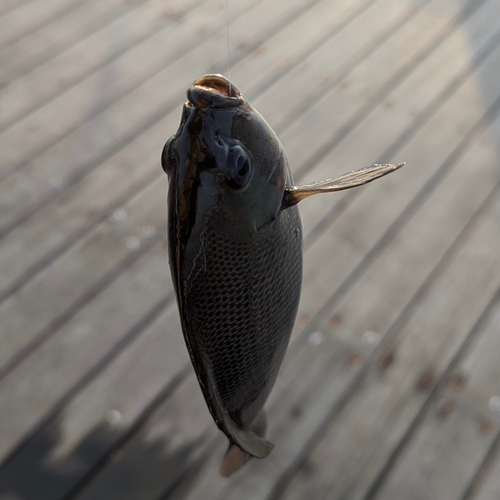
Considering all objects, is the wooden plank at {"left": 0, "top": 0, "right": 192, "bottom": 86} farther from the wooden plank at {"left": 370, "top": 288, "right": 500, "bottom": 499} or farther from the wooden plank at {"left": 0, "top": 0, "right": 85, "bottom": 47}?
the wooden plank at {"left": 370, "top": 288, "right": 500, "bottom": 499}

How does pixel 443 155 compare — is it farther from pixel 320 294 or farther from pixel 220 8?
pixel 220 8

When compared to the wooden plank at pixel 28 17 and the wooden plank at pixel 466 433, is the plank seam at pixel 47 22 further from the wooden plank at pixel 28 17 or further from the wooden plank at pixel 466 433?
the wooden plank at pixel 466 433

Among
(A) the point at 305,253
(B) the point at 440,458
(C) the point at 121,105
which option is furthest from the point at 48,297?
(B) the point at 440,458

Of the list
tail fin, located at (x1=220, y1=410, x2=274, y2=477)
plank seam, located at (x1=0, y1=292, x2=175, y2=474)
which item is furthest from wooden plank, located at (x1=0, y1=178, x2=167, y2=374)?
tail fin, located at (x1=220, y1=410, x2=274, y2=477)

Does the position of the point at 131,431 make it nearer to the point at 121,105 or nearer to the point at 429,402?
the point at 429,402

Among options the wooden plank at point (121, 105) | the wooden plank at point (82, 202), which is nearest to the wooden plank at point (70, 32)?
the wooden plank at point (121, 105)

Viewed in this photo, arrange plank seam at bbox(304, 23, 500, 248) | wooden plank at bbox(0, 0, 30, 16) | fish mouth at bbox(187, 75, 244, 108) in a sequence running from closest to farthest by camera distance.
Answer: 1. fish mouth at bbox(187, 75, 244, 108)
2. plank seam at bbox(304, 23, 500, 248)
3. wooden plank at bbox(0, 0, 30, 16)
